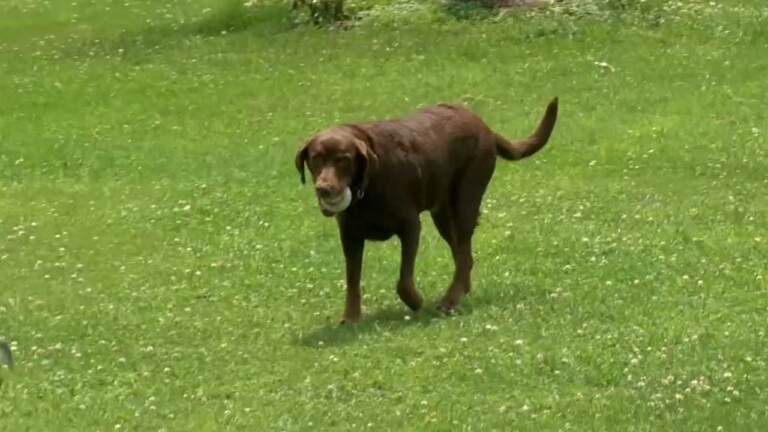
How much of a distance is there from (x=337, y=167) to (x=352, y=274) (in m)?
0.87

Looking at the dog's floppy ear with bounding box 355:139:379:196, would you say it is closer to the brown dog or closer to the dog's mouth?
the brown dog

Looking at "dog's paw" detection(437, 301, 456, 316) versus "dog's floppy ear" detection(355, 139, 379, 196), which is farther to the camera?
"dog's paw" detection(437, 301, 456, 316)

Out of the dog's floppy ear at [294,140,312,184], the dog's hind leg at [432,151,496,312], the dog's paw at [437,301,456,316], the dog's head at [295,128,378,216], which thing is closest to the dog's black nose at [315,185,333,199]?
the dog's head at [295,128,378,216]

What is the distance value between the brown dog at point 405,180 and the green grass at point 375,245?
0.33 m

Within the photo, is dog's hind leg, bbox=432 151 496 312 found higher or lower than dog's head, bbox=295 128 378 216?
lower

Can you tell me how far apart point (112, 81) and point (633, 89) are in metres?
6.55

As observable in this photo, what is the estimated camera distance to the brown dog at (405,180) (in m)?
9.21

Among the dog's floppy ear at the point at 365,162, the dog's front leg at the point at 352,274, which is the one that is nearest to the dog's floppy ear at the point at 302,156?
the dog's floppy ear at the point at 365,162

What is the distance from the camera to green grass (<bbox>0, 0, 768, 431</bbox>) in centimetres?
799

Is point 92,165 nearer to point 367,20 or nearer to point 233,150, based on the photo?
point 233,150

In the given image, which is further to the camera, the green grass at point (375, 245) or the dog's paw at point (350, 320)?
the dog's paw at point (350, 320)

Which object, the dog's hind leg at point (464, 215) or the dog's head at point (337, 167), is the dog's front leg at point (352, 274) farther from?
the dog's hind leg at point (464, 215)

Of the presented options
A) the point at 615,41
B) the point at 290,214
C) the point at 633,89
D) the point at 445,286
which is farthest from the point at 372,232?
the point at 615,41

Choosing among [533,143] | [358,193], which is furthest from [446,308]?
[533,143]
